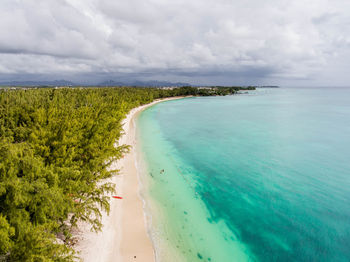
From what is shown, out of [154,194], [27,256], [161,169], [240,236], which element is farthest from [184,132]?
[27,256]

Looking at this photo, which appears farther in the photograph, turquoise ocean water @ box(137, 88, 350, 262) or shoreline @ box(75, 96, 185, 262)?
turquoise ocean water @ box(137, 88, 350, 262)

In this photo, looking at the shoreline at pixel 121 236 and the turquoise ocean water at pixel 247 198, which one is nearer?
the shoreline at pixel 121 236

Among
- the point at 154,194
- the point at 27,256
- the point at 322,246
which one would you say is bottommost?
the point at 322,246

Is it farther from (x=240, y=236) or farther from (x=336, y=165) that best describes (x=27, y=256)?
(x=336, y=165)

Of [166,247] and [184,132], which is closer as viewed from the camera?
[166,247]

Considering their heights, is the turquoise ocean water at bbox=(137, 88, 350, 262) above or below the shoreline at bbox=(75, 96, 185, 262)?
below

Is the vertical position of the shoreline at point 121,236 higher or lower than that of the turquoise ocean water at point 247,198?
higher

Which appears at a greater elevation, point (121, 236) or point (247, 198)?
point (121, 236)

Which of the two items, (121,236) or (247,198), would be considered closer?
(121,236)
